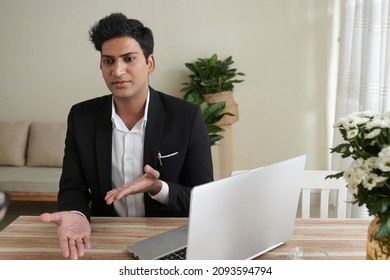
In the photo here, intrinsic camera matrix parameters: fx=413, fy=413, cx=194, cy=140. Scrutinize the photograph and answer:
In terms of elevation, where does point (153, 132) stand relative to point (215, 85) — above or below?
below

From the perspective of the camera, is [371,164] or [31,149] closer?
[371,164]

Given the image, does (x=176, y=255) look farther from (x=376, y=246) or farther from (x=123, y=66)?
(x=123, y=66)

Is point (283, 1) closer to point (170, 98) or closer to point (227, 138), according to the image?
point (227, 138)

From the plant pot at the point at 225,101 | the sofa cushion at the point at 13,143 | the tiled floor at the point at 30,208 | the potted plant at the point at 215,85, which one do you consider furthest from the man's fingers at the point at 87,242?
the sofa cushion at the point at 13,143

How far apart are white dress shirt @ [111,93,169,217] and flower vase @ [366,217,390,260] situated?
3.11 feet

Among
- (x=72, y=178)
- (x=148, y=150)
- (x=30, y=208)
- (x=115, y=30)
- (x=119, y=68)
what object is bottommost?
(x=30, y=208)

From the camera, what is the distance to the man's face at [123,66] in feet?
5.27

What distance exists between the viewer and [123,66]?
1609mm

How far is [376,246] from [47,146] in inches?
138

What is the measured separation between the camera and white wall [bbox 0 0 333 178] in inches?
155

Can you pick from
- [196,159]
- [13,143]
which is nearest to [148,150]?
[196,159]

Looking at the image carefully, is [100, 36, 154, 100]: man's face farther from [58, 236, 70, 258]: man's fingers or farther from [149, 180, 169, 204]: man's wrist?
[58, 236, 70, 258]: man's fingers

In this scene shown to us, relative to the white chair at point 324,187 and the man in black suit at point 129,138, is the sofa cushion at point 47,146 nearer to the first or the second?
the man in black suit at point 129,138
